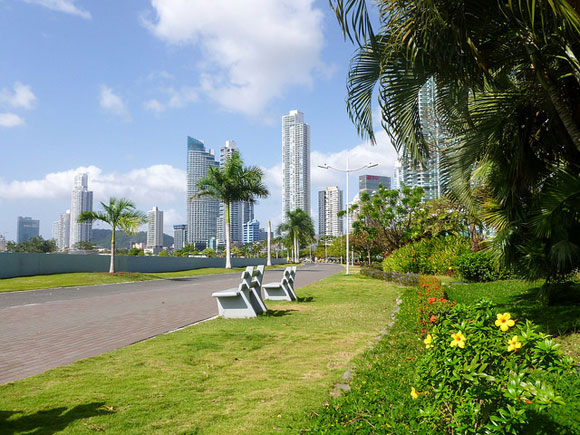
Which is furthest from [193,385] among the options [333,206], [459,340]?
[333,206]

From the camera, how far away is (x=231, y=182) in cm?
3762

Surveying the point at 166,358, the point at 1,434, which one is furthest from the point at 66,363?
the point at 1,434

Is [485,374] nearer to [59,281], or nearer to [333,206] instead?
[59,281]

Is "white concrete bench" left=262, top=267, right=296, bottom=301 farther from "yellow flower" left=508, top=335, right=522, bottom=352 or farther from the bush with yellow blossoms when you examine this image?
"yellow flower" left=508, top=335, right=522, bottom=352

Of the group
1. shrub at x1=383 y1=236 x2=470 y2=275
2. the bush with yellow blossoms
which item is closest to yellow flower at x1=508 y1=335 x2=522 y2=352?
the bush with yellow blossoms

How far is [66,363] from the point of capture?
17.1 feet

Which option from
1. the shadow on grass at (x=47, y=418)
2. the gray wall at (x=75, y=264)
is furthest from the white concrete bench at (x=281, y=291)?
the gray wall at (x=75, y=264)

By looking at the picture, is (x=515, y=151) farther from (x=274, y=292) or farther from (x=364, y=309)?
(x=274, y=292)

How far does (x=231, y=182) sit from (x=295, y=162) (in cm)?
9686

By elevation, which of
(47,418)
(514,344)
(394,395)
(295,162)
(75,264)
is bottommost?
(47,418)

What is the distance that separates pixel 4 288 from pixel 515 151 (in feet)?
61.3

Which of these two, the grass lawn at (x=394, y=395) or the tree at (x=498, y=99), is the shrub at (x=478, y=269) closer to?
the tree at (x=498, y=99)

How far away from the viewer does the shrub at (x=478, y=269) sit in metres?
16.4

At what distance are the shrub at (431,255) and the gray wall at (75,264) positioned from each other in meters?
19.5
